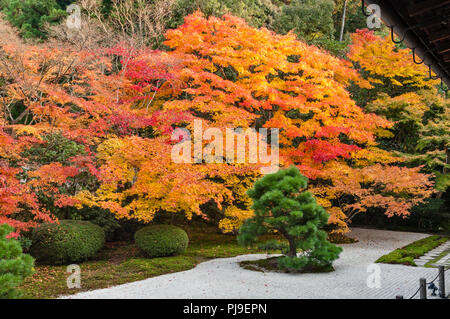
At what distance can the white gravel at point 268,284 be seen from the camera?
22.9 ft

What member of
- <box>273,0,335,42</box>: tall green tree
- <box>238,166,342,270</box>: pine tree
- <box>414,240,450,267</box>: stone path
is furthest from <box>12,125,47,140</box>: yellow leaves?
<box>273,0,335,42</box>: tall green tree

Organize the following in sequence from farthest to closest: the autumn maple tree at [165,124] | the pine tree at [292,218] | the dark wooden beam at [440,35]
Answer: the autumn maple tree at [165,124], the pine tree at [292,218], the dark wooden beam at [440,35]

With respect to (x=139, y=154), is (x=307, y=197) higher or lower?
lower

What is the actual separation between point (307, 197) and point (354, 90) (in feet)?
37.3

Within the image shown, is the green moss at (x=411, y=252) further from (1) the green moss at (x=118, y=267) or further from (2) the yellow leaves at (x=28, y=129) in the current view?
(2) the yellow leaves at (x=28, y=129)

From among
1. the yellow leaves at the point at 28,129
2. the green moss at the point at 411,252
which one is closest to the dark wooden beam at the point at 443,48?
the green moss at the point at 411,252

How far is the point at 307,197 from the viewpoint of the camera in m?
9.20

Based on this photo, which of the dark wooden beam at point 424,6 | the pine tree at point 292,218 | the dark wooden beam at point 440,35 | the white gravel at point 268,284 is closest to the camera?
the dark wooden beam at point 424,6

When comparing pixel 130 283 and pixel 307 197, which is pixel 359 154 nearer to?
pixel 307 197

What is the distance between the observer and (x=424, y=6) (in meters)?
3.04

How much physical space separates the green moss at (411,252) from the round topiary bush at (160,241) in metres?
5.90

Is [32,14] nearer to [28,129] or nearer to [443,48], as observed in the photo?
[28,129]

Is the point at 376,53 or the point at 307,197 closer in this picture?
the point at 307,197
